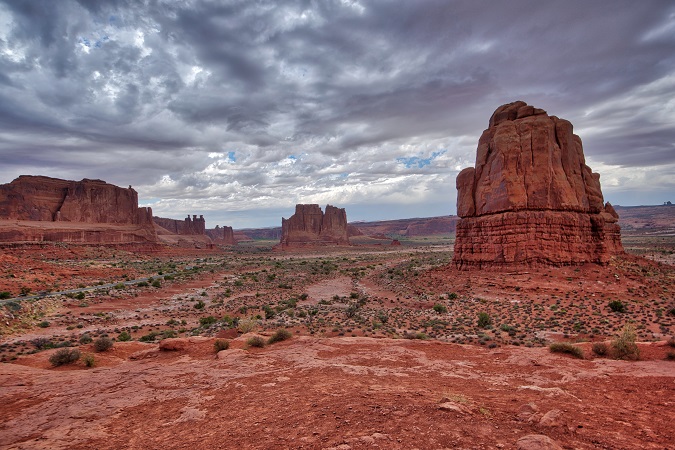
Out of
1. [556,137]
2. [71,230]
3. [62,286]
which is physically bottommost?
[62,286]

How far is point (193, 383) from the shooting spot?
335 inches

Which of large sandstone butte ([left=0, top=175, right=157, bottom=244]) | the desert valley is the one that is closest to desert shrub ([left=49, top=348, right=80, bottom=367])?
the desert valley

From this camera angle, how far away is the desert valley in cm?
556

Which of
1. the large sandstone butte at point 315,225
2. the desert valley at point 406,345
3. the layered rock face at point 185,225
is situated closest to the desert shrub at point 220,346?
the desert valley at point 406,345

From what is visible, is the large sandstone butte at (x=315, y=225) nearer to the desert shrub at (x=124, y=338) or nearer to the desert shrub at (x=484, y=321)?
the desert shrub at (x=484, y=321)

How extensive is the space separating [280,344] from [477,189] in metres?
26.3

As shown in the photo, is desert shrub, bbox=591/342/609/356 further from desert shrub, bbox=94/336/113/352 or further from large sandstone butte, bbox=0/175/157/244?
large sandstone butte, bbox=0/175/157/244

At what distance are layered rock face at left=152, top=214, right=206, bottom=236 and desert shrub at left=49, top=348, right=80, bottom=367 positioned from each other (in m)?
156

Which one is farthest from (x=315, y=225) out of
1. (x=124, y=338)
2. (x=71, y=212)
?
(x=124, y=338)

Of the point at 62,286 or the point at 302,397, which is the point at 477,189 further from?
the point at 62,286

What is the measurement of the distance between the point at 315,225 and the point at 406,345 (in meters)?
128

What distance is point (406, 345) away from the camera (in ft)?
38.1

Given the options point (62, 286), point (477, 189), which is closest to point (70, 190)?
point (62, 286)

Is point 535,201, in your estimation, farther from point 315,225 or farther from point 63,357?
point 315,225
